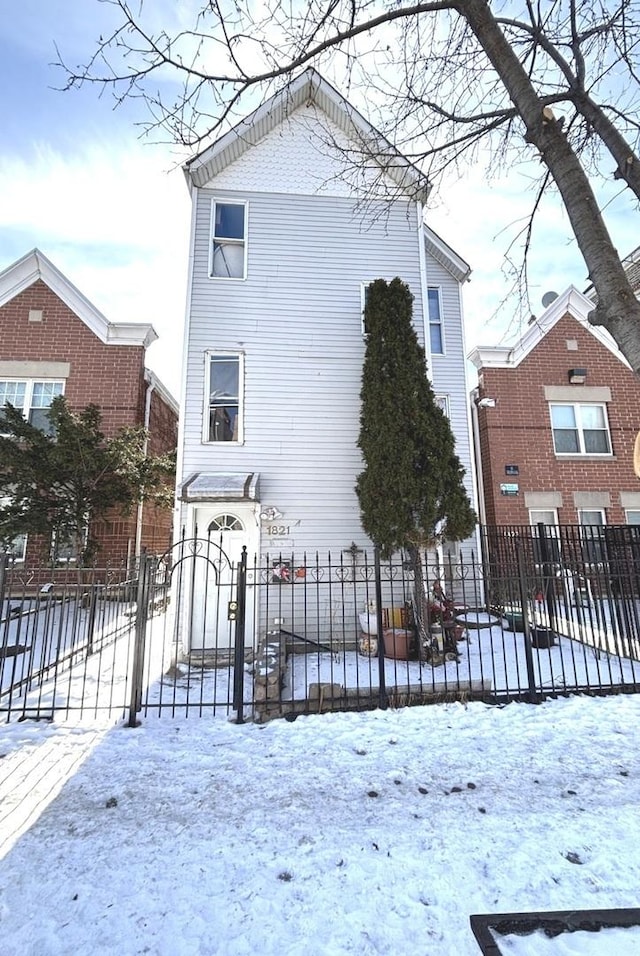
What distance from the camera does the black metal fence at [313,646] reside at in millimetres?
5539

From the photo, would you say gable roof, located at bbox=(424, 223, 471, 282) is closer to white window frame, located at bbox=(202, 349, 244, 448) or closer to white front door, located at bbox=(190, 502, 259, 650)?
white window frame, located at bbox=(202, 349, 244, 448)

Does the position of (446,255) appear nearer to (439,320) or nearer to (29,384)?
(439,320)

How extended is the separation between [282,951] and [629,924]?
182 centimetres

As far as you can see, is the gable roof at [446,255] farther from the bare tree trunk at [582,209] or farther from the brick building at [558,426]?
the bare tree trunk at [582,209]

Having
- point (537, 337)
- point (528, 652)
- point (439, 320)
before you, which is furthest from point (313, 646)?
point (537, 337)

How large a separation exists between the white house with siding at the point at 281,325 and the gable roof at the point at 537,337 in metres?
5.12

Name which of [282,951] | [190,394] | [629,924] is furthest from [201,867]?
[190,394]

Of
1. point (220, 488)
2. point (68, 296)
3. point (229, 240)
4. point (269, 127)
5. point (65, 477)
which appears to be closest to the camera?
point (220, 488)

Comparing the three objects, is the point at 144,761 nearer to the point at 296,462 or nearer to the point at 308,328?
the point at 296,462

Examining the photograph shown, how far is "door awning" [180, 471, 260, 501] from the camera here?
7910 mm

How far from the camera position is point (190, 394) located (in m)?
9.00

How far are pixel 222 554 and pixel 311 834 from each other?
5.50 meters

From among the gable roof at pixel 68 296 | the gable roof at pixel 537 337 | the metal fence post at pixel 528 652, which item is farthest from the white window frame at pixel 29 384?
the metal fence post at pixel 528 652

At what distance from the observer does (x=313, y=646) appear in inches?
327
